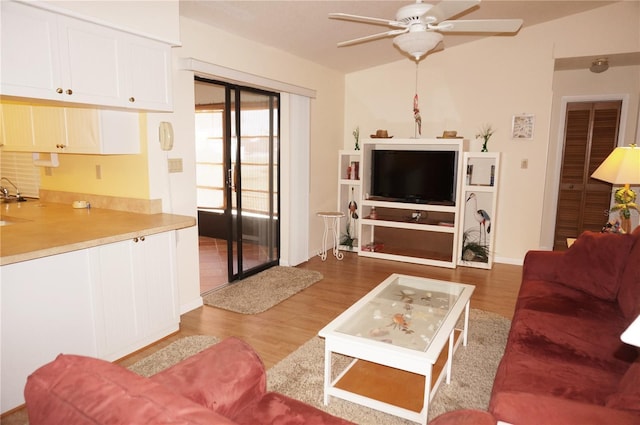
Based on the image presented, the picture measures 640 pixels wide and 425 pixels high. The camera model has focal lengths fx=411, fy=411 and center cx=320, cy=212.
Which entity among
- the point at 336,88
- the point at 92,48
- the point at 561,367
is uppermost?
the point at 336,88

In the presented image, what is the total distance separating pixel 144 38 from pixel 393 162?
341cm

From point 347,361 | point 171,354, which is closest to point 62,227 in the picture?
→ point 171,354

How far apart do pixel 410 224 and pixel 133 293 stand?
3484 millimetres

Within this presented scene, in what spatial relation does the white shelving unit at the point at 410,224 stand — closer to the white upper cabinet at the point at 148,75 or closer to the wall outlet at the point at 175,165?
the wall outlet at the point at 175,165

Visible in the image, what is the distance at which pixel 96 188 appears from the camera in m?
3.48

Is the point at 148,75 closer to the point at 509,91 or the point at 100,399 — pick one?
the point at 100,399

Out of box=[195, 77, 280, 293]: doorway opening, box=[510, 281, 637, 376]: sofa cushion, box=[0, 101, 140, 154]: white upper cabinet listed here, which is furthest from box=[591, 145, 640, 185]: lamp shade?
box=[0, 101, 140, 154]: white upper cabinet

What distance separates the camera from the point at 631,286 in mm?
2502

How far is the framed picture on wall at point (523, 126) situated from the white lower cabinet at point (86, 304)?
13.8ft

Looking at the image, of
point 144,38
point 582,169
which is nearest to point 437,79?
point 582,169

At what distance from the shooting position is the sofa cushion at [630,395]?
52.7 inches

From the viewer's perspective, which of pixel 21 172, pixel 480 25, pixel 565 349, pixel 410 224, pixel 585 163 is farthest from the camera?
pixel 585 163

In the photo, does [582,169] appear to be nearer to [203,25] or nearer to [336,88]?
[336,88]

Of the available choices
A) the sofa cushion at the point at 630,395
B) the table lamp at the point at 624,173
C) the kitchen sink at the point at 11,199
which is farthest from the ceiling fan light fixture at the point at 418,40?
the kitchen sink at the point at 11,199
